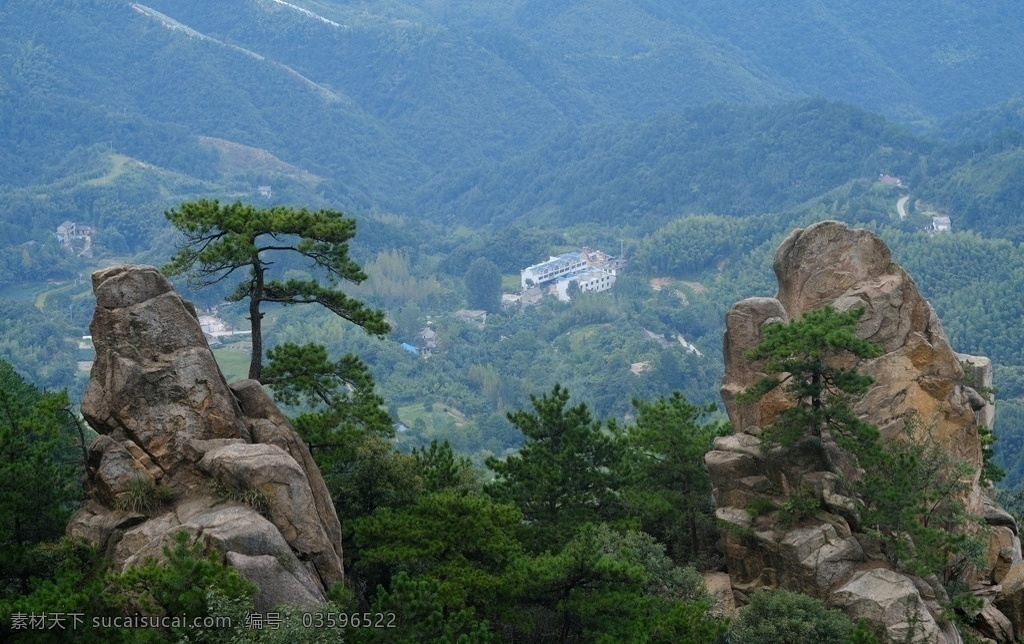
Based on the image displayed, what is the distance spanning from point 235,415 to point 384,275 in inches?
3656

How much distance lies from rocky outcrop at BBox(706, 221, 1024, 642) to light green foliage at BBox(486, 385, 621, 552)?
80.3 inches

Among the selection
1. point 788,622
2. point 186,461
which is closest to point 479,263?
point 788,622

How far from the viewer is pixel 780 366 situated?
63.9ft

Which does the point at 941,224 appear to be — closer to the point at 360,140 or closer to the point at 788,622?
the point at 788,622

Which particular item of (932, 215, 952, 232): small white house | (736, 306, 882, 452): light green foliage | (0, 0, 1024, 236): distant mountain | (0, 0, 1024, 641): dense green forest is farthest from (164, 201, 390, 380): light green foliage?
(0, 0, 1024, 236): distant mountain

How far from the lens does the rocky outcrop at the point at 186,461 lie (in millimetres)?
14906

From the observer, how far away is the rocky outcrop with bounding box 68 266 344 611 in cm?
1491

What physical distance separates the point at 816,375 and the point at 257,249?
338 inches

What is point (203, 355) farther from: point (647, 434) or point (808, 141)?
point (808, 141)

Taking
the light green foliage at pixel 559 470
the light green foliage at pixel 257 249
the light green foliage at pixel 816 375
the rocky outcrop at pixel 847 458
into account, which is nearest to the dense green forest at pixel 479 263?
the light green foliage at pixel 559 470

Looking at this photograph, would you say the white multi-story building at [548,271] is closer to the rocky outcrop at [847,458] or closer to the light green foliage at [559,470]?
the rocky outcrop at [847,458]

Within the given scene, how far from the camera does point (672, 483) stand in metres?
22.9

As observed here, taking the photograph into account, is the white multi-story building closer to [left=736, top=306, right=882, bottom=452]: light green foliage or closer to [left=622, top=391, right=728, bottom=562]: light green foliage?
[left=622, top=391, right=728, bottom=562]: light green foliage

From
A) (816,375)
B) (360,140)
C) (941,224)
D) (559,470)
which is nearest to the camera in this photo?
(816,375)
